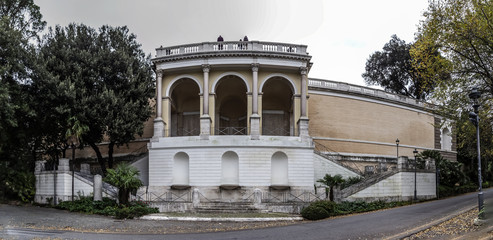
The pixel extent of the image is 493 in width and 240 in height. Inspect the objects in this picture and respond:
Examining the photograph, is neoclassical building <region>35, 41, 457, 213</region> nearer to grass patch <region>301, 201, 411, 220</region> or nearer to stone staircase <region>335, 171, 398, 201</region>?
stone staircase <region>335, 171, 398, 201</region>

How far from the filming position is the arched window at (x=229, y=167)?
27891 millimetres

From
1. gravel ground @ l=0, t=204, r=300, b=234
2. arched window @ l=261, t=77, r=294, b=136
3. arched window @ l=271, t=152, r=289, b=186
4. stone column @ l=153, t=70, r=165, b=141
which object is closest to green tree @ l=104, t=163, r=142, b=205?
gravel ground @ l=0, t=204, r=300, b=234

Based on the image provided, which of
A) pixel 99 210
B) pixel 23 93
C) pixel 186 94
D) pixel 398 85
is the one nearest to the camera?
pixel 99 210

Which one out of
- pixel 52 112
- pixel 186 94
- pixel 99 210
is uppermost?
pixel 186 94

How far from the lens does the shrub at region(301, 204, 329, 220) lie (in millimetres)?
20719

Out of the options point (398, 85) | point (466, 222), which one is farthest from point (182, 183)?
point (398, 85)

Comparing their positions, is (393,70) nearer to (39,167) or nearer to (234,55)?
(234,55)

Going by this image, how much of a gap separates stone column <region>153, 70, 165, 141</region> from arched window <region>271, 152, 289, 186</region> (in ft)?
28.2

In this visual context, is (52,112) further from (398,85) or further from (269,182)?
(398,85)

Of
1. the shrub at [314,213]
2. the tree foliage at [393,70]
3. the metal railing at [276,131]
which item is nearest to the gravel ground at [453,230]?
the shrub at [314,213]

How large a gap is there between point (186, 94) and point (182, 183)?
9.19m

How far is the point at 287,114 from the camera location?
35.0m

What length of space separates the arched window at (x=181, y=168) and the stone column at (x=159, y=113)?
222 centimetres

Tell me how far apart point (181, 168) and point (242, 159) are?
15.5 ft
